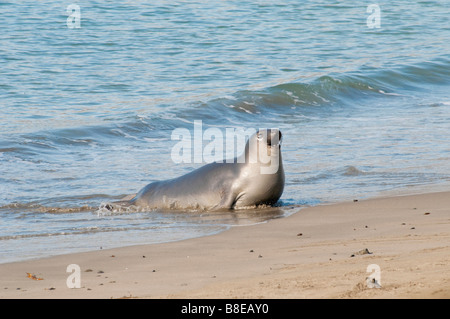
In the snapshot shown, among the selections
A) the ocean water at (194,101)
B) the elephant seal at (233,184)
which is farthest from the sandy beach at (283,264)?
the elephant seal at (233,184)

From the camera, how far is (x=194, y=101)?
16125 mm

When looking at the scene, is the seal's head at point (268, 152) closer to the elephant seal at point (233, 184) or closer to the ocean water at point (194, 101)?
the elephant seal at point (233, 184)

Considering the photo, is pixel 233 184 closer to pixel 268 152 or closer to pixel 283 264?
pixel 268 152

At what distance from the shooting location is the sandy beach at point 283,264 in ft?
15.0

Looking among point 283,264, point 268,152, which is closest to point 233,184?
point 268,152

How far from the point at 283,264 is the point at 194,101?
10.8m

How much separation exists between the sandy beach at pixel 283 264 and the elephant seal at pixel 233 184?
807 mm

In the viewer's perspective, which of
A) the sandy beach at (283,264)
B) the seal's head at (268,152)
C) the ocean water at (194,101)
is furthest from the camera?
the ocean water at (194,101)

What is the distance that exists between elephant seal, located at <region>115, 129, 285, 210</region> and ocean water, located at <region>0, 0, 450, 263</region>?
0.27 m

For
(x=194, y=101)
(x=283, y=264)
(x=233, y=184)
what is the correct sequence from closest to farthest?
(x=283, y=264) < (x=233, y=184) < (x=194, y=101)

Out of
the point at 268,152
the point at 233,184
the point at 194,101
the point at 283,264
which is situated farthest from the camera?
the point at 194,101

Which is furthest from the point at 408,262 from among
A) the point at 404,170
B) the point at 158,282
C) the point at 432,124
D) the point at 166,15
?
the point at 166,15

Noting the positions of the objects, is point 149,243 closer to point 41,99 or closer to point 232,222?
point 232,222

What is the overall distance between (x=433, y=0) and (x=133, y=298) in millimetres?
28957
